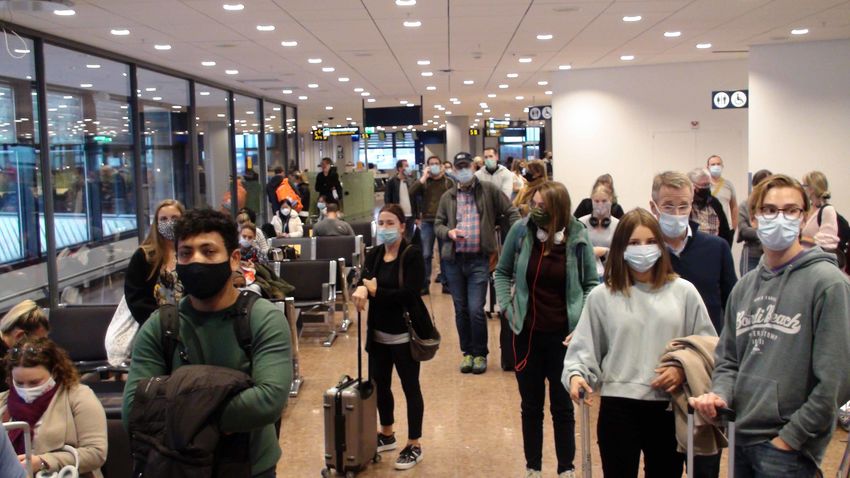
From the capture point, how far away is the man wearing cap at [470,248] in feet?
25.5

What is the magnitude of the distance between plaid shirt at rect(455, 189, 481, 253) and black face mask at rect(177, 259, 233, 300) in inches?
205

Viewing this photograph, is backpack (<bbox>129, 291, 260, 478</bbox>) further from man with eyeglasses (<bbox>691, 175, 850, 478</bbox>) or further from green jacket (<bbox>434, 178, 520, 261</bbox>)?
green jacket (<bbox>434, 178, 520, 261</bbox>)

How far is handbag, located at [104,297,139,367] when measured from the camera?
517 centimetres

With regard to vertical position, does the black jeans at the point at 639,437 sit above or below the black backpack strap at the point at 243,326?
below

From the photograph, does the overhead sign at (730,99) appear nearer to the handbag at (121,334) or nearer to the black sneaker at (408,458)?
the black sneaker at (408,458)

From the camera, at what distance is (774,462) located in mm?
2855

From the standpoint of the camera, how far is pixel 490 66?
52.8 ft

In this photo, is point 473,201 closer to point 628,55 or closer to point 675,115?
point 628,55

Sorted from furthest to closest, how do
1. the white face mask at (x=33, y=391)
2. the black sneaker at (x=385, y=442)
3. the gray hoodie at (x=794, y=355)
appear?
1. the black sneaker at (x=385, y=442)
2. the white face mask at (x=33, y=391)
3. the gray hoodie at (x=794, y=355)

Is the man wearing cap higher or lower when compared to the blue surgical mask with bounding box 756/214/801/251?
lower

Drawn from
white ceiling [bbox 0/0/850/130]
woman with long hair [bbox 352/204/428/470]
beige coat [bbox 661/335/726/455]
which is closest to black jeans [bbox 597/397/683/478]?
beige coat [bbox 661/335/726/455]

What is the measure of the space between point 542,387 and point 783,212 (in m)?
2.08

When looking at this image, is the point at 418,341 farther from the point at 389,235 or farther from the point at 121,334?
the point at 121,334

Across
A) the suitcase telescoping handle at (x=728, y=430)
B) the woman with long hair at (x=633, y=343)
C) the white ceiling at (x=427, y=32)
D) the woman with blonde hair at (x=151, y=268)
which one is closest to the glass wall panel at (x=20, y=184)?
the white ceiling at (x=427, y=32)
